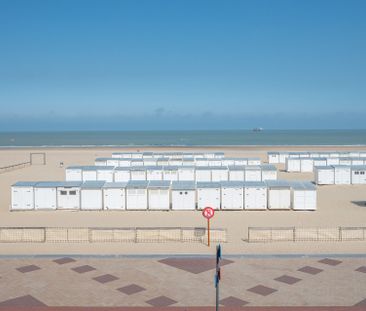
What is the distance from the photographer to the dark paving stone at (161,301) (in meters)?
14.7

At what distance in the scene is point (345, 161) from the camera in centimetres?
5541

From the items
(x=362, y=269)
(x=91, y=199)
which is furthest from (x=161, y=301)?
(x=91, y=199)

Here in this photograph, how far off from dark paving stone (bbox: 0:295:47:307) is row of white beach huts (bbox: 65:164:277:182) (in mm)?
28617

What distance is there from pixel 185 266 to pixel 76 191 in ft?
54.3

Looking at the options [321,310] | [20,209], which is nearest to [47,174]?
[20,209]

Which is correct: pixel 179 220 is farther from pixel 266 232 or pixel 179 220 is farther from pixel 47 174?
pixel 47 174

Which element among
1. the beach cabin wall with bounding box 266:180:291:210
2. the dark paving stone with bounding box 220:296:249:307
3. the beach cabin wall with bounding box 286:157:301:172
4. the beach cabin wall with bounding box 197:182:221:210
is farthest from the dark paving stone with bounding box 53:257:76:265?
the beach cabin wall with bounding box 286:157:301:172

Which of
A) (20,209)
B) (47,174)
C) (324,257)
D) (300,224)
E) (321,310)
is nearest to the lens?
(321,310)

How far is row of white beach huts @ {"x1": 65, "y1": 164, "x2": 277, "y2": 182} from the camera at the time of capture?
43656 mm

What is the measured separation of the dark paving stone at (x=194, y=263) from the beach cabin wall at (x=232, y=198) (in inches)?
520

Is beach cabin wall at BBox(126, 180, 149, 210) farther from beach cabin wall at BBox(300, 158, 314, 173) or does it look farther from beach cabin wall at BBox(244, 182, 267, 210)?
beach cabin wall at BBox(300, 158, 314, 173)

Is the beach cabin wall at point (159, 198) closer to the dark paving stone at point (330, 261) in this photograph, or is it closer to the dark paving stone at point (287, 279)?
the dark paving stone at point (330, 261)

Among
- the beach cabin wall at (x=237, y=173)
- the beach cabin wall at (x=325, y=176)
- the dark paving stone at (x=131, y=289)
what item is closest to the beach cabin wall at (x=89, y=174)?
the beach cabin wall at (x=237, y=173)

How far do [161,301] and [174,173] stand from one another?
97.3 feet
